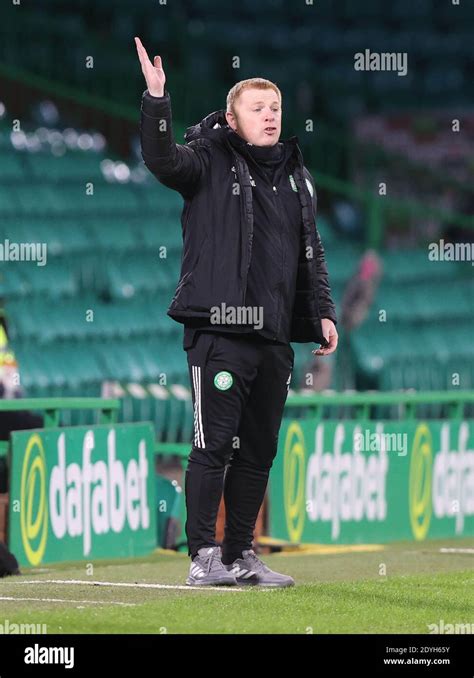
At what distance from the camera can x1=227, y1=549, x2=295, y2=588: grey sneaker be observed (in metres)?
6.34

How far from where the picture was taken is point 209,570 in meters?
6.21

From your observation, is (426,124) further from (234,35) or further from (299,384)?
(299,384)

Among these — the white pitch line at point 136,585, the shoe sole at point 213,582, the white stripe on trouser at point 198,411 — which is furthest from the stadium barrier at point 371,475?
the white stripe on trouser at point 198,411

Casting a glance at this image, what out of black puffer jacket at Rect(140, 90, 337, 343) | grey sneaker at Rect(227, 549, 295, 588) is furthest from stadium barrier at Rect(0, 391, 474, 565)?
black puffer jacket at Rect(140, 90, 337, 343)

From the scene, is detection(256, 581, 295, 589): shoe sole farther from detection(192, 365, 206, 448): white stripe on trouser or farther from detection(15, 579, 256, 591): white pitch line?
detection(192, 365, 206, 448): white stripe on trouser

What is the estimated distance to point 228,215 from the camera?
6074 mm

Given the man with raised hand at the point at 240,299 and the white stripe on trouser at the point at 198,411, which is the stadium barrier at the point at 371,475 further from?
the white stripe on trouser at the point at 198,411

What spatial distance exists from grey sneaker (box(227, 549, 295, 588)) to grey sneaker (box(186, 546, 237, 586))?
0.35ft

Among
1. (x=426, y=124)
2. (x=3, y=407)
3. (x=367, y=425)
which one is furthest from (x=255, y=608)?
(x=426, y=124)

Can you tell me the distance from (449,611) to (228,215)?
5.27 ft

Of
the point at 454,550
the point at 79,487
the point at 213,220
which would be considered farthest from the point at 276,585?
the point at 454,550

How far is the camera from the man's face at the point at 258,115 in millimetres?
6137

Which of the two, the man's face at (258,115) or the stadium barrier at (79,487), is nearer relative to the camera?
the man's face at (258,115)

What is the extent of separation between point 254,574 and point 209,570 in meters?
0.21
